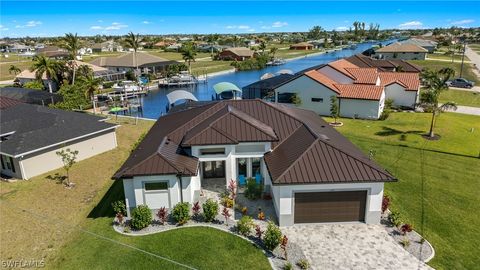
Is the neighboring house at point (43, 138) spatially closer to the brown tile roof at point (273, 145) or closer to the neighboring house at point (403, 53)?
the brown tile roof at point (273, 145)

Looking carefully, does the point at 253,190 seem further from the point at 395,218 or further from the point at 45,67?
the point at 45,67

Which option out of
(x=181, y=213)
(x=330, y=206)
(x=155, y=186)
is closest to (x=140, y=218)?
(x=155, y=186)

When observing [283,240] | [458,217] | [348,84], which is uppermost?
[348,84]

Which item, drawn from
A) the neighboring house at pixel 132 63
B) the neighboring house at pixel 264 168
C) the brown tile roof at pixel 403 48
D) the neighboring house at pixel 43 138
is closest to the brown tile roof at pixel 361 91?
the neighboring house at pixel 264 168

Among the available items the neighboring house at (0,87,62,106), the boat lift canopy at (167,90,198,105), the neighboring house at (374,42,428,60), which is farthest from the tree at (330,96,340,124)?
the neighboring house at (374,42,428,60)

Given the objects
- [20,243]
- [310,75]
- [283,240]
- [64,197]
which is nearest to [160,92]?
[310,75]

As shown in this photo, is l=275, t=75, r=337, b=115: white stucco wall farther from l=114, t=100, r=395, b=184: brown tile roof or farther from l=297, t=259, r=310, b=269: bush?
l=297, t=259, r=310, b=269: bush

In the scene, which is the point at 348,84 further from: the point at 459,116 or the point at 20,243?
the point at 20,243

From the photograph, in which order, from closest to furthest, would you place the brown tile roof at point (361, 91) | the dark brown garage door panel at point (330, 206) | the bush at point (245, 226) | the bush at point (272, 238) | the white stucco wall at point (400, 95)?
the bush at point (272, 238) < the bush at point (245, 226) < the dark brown garage door panel at point (330, 206) < the brown tile roof at point (361, 91) < the white stucco wall at point (400, 95)

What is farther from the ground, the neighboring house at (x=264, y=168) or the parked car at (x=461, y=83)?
the neighboring house at (x=264, y=168)
